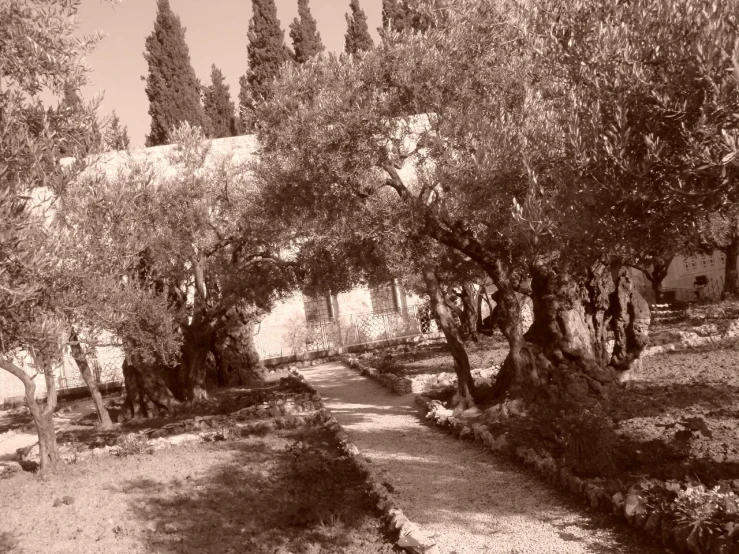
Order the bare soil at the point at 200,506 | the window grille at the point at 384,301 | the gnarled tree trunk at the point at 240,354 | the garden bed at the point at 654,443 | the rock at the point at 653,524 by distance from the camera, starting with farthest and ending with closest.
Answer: the window grille at the point at 384,301 → the gnarled tree trunk at the point at 240,354 → the bare soil at the point at 200,506 → the rock at the point at 653,524 → the garden bed at the point at 654,443

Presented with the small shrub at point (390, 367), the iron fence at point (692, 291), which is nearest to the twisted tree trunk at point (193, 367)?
the small shrub at point (390, 367)

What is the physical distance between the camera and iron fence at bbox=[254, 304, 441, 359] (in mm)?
31062

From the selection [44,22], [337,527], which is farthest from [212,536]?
[44,22]

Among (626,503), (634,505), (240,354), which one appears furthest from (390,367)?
(634,505)

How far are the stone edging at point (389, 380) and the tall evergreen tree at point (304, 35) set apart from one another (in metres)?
24.4

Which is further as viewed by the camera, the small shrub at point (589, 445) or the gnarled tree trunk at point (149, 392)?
the gnarled tree trunk at point (149, 392)

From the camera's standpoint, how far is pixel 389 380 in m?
17.5

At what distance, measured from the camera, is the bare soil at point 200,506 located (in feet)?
24.7

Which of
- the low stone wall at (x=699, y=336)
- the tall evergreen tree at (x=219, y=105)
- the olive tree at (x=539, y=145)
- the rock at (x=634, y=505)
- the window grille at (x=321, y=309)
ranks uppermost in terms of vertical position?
the tall evergreen tree at (x=219, y=105)

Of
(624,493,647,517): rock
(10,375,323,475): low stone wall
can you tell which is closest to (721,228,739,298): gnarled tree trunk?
(10,375,323,475): low stone wall

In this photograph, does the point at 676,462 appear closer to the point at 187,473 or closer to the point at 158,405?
the point at 187,473

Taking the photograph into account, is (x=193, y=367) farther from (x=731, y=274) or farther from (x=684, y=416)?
(x=731, y=274)

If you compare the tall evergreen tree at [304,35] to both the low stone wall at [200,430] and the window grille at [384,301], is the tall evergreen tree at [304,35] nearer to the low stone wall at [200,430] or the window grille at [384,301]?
the window grille at [384,301]

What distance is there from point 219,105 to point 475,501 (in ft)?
126
